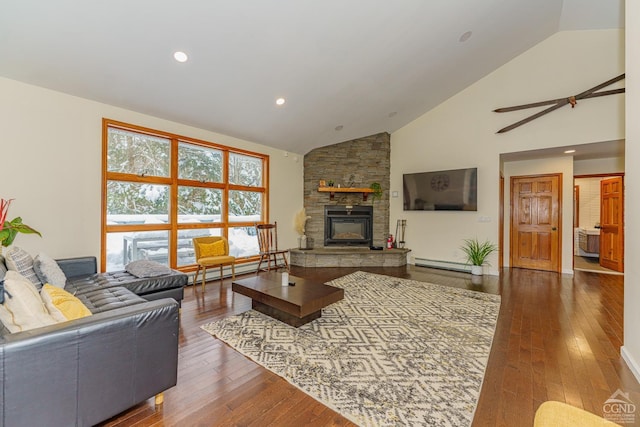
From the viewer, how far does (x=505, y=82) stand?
5.32m

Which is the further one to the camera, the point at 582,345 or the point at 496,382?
the point at 582,345

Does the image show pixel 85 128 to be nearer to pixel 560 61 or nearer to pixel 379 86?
pixel 379 86

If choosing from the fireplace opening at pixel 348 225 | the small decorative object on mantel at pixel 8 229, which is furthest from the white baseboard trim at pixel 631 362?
the small decorative object on mantel at pixel 8 229

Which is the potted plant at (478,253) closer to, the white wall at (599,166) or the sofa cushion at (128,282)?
the white wall at (599,166)

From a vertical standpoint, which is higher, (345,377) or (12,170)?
(12,170)

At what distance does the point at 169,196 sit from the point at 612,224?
8789 mm

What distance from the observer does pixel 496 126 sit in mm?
5441

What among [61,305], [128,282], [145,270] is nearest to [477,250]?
[145,270]

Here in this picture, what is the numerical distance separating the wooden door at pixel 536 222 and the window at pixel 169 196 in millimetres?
5845

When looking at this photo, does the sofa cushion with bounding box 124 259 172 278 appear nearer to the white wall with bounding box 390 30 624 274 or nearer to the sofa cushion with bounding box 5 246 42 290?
the sofa cushion with bounding box 5 246 42 290

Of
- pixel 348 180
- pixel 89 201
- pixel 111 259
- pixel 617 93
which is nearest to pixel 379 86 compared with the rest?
pixel 348 180

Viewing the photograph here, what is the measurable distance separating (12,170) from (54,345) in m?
3.07

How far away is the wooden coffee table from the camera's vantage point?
9.00 ft

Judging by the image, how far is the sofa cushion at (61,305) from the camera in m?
1.65
